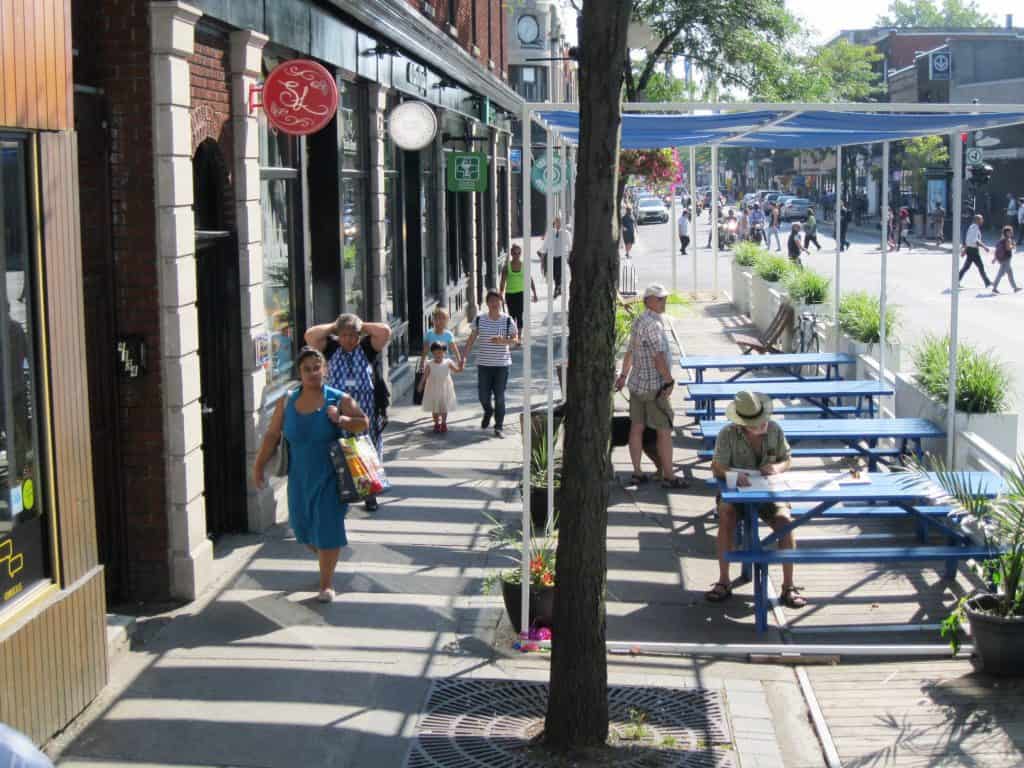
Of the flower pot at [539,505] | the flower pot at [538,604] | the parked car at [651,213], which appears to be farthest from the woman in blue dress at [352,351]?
the parked car at [651,213]

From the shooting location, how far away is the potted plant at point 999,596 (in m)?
7.51

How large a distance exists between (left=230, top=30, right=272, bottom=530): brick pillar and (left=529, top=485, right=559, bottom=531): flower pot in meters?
2.11

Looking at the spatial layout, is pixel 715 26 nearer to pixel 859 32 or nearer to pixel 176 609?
pixel 176 609

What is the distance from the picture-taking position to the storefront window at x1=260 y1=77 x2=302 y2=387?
37.3 feet

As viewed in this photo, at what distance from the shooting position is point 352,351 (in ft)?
35.7

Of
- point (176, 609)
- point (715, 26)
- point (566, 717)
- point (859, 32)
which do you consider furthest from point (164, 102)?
point (859, 32)

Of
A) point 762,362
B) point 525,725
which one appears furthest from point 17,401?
point 762,362

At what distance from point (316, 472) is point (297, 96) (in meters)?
3.30

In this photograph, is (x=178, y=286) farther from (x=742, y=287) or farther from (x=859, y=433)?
(x=742, y=287)

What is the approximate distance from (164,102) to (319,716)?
397 cm

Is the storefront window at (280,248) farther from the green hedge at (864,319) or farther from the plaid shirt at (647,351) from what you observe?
the green hedge at (864,319)

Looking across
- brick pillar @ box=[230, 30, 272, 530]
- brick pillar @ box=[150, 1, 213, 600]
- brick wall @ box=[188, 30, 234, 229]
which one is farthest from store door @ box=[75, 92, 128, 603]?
brick pillar @ box=[230, 30, 272, 530]

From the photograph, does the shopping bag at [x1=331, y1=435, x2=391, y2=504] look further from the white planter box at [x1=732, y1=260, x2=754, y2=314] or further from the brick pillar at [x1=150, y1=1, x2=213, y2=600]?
the white planter box at [x1=732, y1=260, x2=754, y2=314]

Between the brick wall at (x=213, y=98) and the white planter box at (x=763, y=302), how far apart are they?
14.4 m
